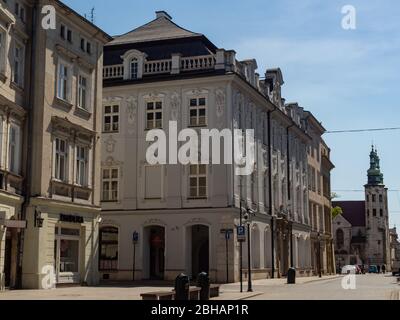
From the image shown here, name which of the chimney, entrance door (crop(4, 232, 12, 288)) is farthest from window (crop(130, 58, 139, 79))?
entrance door (crop(4, 232, 12, 288))

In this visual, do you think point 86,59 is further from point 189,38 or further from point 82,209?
point 189,38

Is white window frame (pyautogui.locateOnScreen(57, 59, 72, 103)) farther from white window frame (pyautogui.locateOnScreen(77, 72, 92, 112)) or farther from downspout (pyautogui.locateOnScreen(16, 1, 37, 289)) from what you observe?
downspout (pyautogui.locateOnScreen(16, 1, 37, 289))

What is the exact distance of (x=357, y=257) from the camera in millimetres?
138375

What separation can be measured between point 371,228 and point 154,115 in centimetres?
11135

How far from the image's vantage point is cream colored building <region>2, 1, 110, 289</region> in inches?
1106

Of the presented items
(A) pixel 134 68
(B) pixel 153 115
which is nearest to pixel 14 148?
(B) pixel 153 115

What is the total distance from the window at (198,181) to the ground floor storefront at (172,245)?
109 centimetres

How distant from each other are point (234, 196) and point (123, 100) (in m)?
9.63

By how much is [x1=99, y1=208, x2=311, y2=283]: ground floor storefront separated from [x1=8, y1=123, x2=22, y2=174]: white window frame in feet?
47.9

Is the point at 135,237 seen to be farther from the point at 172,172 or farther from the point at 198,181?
the point at 198,181

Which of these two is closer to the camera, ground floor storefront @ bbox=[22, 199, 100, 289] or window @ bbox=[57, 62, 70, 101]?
ground floor storefront @ bbox=[22, 199, 100, 289]

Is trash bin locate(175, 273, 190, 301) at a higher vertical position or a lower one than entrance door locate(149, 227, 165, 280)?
lower

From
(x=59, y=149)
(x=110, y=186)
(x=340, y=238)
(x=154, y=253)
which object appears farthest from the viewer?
(x=340, y=238)

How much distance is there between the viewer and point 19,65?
92.7ft
